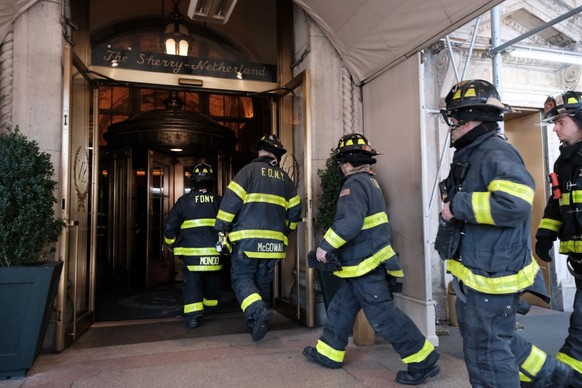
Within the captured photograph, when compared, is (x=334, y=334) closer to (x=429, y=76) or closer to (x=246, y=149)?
(x=429, y=76)

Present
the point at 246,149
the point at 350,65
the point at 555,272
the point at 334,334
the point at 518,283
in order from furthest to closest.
Result: the point at 246,149 → the point at 555,272 → the point at 350,65 → the point at 334,334 → the point at 518,283

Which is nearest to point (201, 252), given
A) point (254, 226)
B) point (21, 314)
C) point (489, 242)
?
point (254, 226)

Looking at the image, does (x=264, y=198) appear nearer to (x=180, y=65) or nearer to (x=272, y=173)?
(x=272, y=173)

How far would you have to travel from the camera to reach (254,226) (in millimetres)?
4344

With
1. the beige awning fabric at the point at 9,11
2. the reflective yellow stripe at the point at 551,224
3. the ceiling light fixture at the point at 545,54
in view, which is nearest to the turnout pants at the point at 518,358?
the reflective yellow stripe at the point at 551,224

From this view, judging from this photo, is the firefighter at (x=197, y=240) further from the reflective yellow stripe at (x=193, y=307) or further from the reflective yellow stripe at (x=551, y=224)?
the reflective yellow stripe at (x=551, y=224)

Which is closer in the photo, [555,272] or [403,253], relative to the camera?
[403,253]

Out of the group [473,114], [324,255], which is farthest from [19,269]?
[473,114]

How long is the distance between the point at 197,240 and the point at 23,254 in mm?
2060

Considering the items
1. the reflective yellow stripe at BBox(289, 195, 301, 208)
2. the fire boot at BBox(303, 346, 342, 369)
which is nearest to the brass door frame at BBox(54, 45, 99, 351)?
the reflective yellow stripe at BBox(289, 195, 301, 208)

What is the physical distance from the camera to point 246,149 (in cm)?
937

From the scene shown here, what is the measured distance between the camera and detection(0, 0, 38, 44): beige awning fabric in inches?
157

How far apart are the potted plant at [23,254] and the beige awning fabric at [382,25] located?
11.1 feet

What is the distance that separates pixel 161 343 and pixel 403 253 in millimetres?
2710
